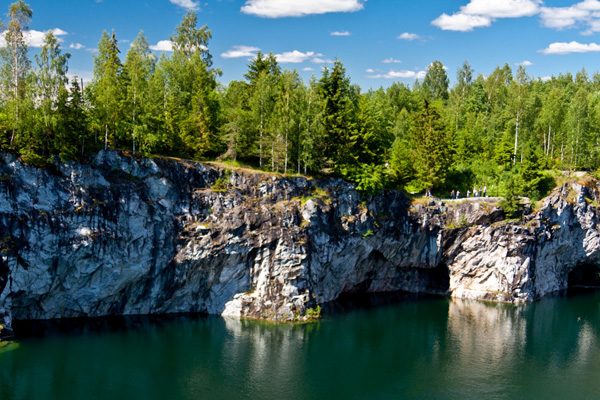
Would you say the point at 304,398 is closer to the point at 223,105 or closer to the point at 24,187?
the point at 24,187

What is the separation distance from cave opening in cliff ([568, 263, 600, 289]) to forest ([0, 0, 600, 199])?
14.0 meters

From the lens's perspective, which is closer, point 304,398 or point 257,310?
point 304,398

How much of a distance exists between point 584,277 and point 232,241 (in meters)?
51.1

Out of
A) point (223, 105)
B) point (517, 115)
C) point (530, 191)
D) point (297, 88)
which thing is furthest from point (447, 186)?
point (223, 105)

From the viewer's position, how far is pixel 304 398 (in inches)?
1435

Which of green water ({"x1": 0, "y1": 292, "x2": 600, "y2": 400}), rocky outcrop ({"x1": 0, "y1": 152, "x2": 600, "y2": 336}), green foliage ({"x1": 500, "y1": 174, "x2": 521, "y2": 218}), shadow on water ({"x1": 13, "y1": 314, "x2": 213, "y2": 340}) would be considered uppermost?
green foliage ({"x1": 500, "y1": 174, "x2": 521, "y2": 218})

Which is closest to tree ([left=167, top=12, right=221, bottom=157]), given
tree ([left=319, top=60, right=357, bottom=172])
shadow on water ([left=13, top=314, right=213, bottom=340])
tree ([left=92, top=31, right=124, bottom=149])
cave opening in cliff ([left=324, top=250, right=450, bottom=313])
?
tree ([left=92, top=31, right=124, bottom=149])

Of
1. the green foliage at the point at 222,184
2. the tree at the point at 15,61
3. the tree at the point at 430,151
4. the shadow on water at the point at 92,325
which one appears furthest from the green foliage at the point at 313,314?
the tree at the point at 15,61

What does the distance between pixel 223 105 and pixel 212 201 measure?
1599 cm

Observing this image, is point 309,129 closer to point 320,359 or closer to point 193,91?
point 193,91

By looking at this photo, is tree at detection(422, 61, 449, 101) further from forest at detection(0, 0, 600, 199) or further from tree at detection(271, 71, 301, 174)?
tree at detection(271, 71, 301, 174)

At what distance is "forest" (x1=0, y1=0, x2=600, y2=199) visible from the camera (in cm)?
4644

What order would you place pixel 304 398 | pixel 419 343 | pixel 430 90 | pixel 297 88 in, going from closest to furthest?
pixel 304 398 → pixel 419 343 → pixel 297 88 → pixel 430 90

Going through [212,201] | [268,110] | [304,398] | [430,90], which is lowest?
[304,398]
